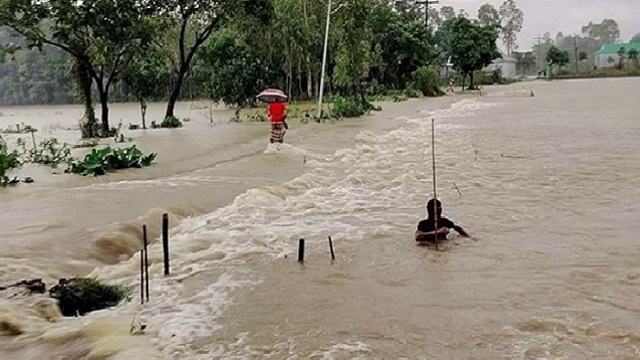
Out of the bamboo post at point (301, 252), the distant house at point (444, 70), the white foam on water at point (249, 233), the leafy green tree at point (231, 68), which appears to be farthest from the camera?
the distant house at point (444, 70)

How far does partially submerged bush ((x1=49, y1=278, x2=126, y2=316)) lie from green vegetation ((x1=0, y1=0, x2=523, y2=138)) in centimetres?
1638

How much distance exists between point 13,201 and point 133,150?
12.5 ft

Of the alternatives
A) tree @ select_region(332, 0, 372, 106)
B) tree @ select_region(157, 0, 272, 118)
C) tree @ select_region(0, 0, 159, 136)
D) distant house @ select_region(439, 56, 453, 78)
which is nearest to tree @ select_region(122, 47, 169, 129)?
tree @ select_region(157, 0, 272, 118)

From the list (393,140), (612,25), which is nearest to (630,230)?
(393,140)

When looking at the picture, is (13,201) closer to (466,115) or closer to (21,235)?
(21,235)

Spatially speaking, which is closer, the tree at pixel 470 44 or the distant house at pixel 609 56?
the tree at pixel 470 44

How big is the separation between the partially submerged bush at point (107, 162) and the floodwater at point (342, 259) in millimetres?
507

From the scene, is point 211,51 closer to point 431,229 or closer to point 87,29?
point 87,29

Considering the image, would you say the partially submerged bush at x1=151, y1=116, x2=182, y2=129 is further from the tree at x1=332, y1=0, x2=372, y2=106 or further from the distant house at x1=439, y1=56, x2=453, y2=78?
the distant house at x1=439, y1=56, x2=453, y2=78

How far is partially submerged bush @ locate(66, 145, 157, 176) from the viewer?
12.7 m

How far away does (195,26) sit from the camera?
29797 millimetres

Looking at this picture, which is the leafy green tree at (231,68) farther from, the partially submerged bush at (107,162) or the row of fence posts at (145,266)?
the row of fence posts at (145,266)

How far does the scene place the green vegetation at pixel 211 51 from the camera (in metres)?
21.8

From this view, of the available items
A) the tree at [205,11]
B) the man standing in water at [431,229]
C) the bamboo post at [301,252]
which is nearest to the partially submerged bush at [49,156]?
the bamboo post at [301,252]
